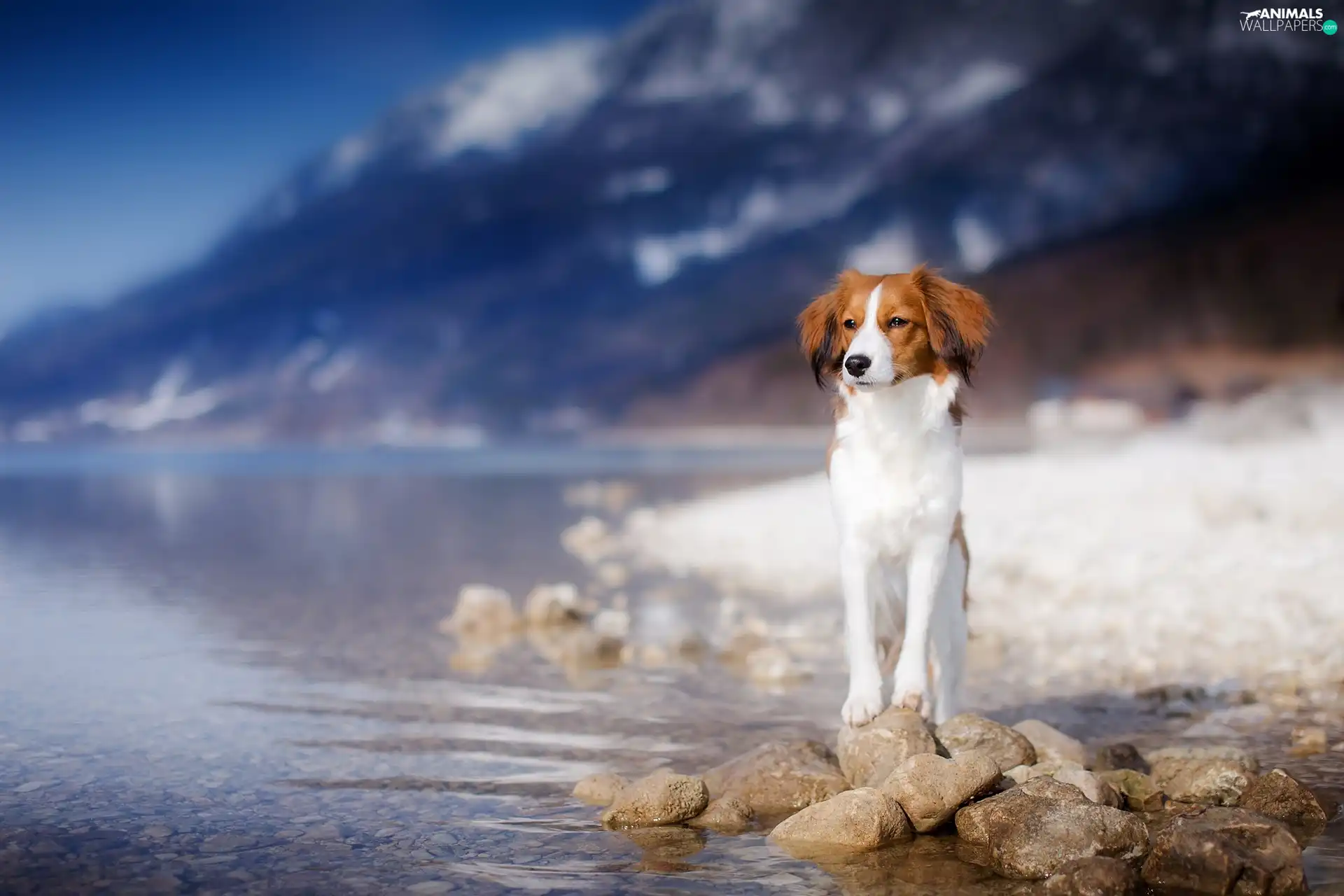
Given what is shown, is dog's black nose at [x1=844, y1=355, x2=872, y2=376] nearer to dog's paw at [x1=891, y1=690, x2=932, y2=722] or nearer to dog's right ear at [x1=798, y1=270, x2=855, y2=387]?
dog's right ear at [x1=798, y1=270, x2=855, y2=387]

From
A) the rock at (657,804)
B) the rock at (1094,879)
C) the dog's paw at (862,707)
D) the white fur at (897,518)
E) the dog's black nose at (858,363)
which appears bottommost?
the rock at (1094,879)

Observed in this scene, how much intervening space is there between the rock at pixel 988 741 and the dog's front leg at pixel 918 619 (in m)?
0.17

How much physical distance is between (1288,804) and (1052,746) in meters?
1.15

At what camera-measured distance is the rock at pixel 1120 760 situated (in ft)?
20.5

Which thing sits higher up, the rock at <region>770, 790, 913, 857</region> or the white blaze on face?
the white blaze on face

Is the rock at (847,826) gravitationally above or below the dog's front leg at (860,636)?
below

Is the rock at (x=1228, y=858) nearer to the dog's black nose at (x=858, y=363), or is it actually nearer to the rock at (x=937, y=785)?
the rock at (x=937, y=785)

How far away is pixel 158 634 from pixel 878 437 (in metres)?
8.17

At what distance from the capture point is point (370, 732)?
7508 millimetres

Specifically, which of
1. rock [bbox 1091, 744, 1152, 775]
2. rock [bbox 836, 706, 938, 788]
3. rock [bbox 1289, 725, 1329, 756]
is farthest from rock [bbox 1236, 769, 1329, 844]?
rock [bbox 836, 706, 938, 788]

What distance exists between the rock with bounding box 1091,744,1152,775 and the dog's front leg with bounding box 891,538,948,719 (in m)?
0.95

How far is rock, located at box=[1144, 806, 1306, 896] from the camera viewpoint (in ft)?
15.1

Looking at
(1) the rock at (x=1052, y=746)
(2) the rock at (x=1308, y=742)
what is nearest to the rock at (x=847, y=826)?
(1) the rock at (x=1052, y=746)

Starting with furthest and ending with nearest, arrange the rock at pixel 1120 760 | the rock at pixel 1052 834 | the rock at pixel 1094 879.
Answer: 1. the rock at pixel 1120 760
2. the rock at pixel 1052 834
3. the rock at pixel 1094 879
